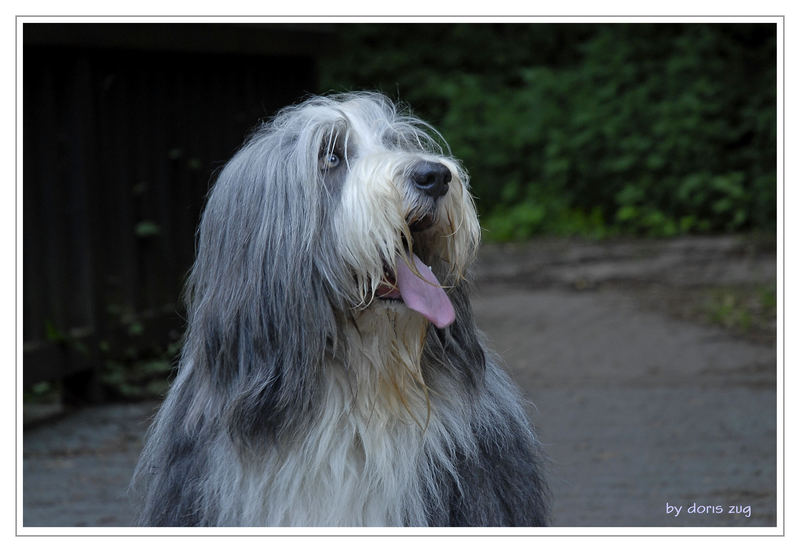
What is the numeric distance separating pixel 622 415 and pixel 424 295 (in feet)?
12.5

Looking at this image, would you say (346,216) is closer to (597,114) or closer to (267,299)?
(267,299)

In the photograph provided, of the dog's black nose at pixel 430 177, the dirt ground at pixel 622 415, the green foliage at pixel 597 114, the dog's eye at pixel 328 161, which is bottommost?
the dirt ground at pixel 622 415

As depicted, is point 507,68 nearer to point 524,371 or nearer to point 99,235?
point 524,371

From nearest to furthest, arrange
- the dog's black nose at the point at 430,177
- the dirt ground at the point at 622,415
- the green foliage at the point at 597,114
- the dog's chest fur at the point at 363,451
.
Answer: the dog's black nose at the point at 430,177, the dog's chest fur at the point at 363,451, the dirt ground at the point at 622,415, the green foliage at the point at 597,114

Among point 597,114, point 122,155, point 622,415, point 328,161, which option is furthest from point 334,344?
point 597,114

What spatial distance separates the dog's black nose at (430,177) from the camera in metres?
2.77

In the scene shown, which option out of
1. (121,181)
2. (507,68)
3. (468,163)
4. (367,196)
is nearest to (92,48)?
(121,181)

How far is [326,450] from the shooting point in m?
2.93

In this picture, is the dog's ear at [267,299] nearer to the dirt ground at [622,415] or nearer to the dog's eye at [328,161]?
the dog's eye at [328,161]

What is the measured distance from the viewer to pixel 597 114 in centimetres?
1589

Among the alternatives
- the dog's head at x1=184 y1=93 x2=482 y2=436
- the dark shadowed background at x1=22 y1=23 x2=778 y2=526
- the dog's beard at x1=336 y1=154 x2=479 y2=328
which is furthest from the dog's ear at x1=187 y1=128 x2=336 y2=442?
the dark shadowed background at x1=22 y1=23 x2=778 y2=526

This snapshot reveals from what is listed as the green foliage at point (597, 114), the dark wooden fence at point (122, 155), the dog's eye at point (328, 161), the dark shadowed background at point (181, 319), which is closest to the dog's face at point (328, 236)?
the dog's eye at point (328, 161)

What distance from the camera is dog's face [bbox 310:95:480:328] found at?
278 cm

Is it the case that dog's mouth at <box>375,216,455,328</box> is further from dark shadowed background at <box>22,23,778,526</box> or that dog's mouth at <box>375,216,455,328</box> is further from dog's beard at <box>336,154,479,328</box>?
dark shadowed background at <box>22,23,778,526</box>
